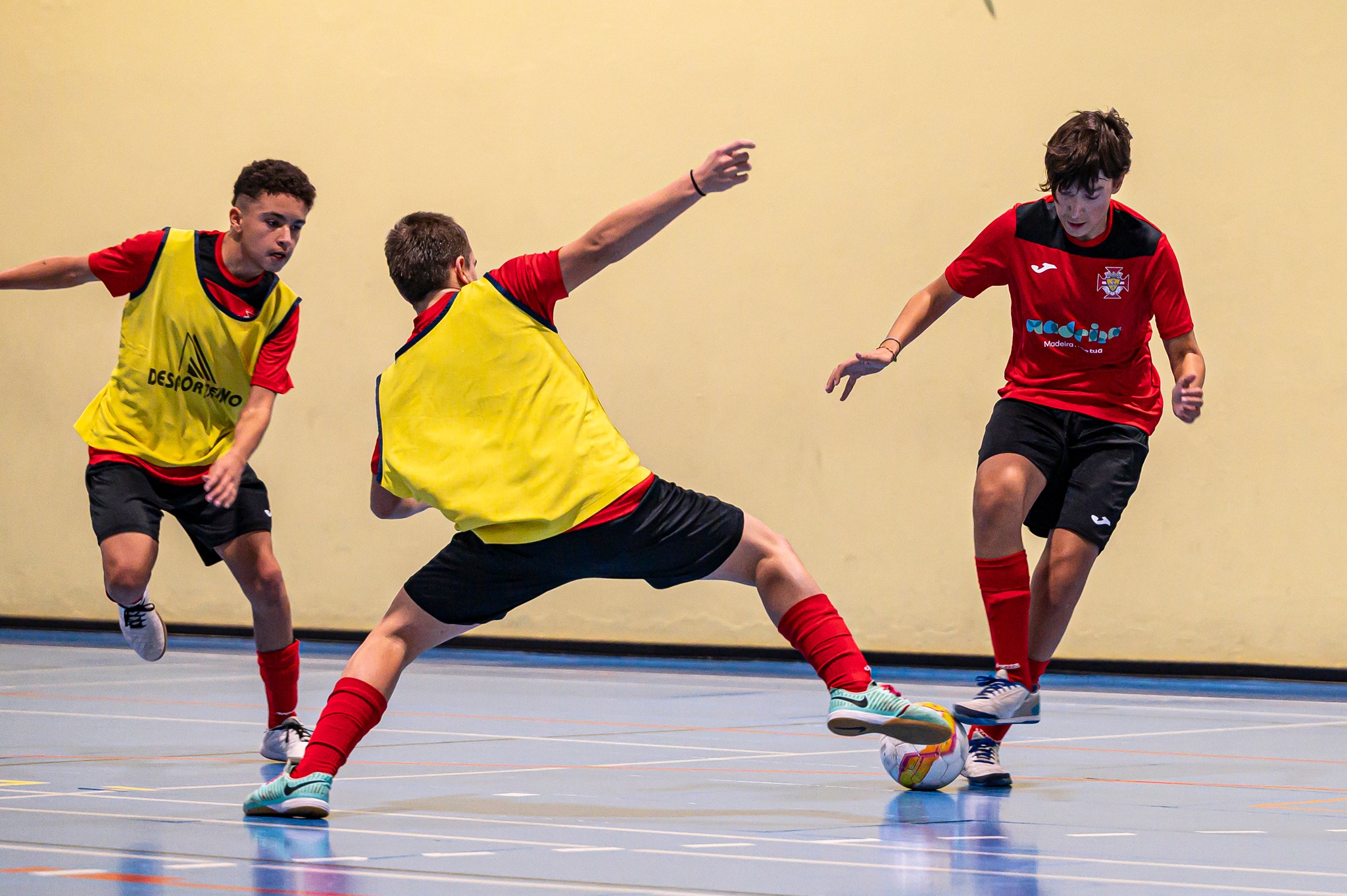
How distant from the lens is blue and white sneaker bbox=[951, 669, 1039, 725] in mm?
4969

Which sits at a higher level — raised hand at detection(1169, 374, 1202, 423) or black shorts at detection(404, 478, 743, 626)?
raised hand at detection(1169, 374, 1202, 423)

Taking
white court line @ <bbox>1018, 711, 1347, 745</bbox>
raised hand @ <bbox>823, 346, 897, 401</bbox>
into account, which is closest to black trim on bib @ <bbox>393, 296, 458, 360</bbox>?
raised hand @ <bbox>823, 346, 897, 401</bbox>

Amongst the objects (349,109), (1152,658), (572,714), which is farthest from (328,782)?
(349,109)

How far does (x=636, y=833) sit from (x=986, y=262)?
6.82ft

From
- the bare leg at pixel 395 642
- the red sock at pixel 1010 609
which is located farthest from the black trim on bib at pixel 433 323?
the red sock at pixel 1010 609

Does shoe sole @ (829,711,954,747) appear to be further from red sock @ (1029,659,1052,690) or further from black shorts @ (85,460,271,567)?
black shorts @ (85,460,271,567)

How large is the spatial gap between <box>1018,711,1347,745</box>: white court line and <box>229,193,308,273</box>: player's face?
2.84m

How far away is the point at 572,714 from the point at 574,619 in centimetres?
300

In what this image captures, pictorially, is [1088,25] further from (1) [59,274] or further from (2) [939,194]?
(1) [59,274]

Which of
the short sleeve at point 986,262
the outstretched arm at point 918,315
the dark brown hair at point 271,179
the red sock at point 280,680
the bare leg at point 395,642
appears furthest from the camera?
the red sock at point 280,680

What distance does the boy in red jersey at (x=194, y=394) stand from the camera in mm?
5605

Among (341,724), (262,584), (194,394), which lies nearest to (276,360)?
(194,394)

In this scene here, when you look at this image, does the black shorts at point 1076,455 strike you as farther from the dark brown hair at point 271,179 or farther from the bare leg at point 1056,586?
the dark brown hair at point 271,179

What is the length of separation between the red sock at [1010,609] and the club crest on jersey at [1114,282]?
76cm
